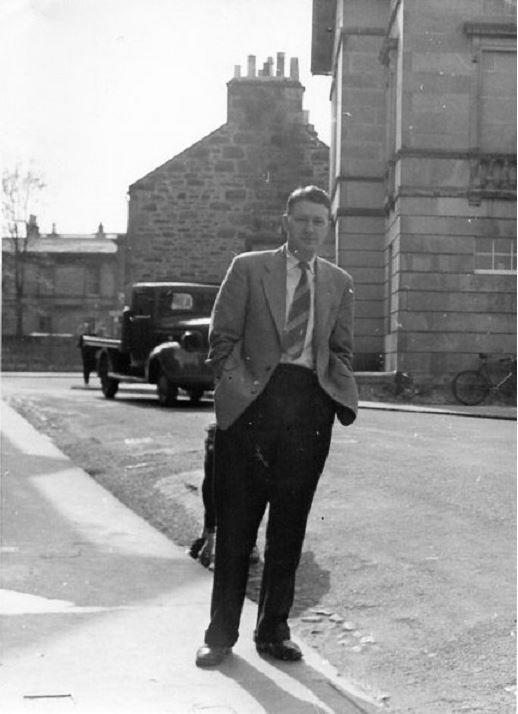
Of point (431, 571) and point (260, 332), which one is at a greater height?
point (260, 332)

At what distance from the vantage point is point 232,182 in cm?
1352

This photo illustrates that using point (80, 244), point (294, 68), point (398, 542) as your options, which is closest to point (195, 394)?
point (398, 542)

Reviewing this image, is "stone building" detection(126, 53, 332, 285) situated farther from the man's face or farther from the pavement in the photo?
the pavement

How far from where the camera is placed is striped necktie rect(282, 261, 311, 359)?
396 cm

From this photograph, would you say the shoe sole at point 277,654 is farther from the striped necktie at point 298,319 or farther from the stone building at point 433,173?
the stone building at point 433,173

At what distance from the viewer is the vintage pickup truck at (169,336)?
14.7 m

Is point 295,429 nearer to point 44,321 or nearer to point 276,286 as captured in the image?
point 276,286

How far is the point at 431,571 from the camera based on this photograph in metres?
5.74

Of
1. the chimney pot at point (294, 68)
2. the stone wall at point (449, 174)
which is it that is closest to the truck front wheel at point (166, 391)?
the stone wall at point (449, 174)

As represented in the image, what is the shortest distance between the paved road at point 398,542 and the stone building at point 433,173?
14.2ft

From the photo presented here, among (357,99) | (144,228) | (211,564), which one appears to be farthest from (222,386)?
(357,99)

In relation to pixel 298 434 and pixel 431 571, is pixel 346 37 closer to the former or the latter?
pixel 431 571

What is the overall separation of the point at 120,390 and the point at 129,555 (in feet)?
45.1

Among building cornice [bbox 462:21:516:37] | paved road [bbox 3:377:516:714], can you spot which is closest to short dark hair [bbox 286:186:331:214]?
paved road [bbox 3:377:516:714]
